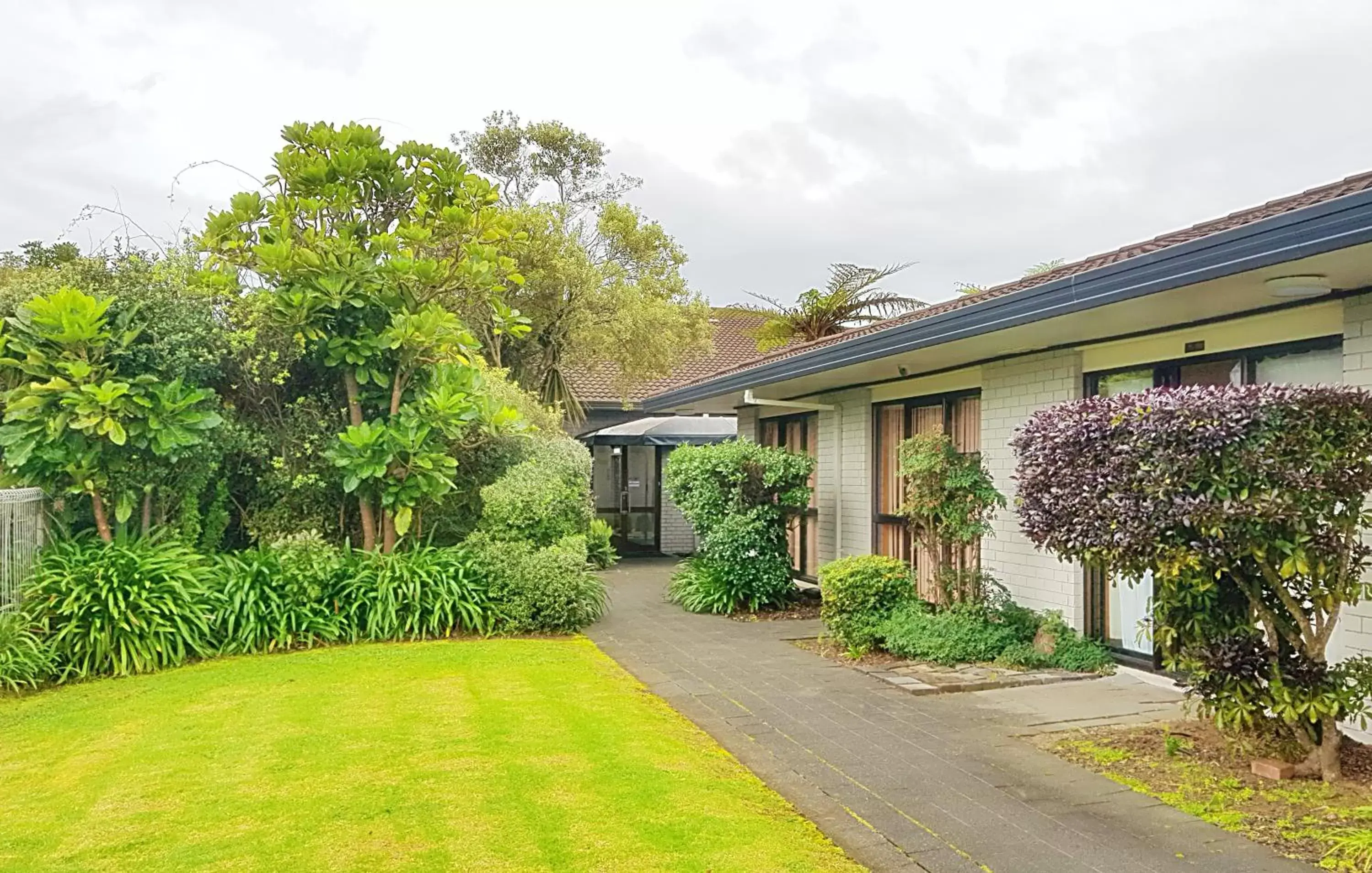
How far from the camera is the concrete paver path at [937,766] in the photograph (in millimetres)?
3871

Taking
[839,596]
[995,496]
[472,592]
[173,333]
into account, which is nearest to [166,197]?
[173,333]

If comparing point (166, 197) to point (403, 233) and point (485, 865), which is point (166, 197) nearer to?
point (403, 233)

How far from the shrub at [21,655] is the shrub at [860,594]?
20.6 ft

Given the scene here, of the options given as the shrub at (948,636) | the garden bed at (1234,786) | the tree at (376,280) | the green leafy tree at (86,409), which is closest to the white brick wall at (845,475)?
the shrub at (948,636)

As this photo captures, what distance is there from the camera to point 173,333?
8.95m

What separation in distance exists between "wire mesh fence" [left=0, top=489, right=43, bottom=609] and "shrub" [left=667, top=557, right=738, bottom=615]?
6306 millimetres

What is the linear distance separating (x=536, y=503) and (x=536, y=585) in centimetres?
91

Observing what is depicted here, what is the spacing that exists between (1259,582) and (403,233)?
787 cm

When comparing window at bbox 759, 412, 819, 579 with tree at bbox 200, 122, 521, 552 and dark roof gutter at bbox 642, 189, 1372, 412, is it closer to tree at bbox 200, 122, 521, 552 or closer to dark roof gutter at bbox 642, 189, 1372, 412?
dark roof gutter at bbox 642, 189, 1372, 412

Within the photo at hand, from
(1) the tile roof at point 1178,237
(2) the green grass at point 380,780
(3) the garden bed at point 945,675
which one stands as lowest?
(2) the green grass at point 380,780

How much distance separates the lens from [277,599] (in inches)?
342

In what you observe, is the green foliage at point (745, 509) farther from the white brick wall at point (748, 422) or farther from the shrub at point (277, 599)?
the shrub at point (277, 599)

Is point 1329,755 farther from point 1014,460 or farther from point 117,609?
point 117,609

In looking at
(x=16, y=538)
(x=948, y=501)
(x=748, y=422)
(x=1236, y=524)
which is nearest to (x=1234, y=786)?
(x=1236, y=524)
